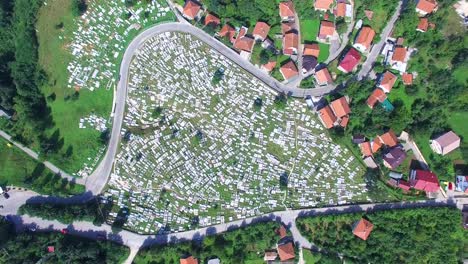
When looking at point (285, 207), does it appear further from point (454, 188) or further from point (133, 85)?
point (133, 85)

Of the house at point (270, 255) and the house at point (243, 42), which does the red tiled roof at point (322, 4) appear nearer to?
the house at point (243, 42)

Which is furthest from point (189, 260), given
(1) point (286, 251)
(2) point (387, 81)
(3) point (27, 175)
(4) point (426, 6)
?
(4) point (426, 6)

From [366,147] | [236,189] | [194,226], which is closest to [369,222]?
[366,147]

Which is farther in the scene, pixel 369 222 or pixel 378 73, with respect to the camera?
pixel 378 73

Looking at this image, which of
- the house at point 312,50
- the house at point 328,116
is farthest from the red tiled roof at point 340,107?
the house at point 312,50

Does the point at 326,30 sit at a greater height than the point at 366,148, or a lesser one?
greater

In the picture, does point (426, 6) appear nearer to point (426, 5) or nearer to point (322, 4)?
point (426, 5)
